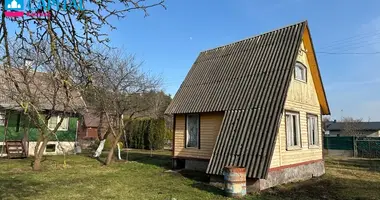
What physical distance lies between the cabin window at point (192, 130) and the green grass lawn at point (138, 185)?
4.70ft

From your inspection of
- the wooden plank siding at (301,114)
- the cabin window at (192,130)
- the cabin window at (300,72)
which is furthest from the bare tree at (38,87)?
the cabin window at (300,72)

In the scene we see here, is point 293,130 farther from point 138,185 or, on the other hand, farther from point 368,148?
point 368,148

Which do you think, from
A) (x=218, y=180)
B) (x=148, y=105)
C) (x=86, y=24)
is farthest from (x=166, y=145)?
(x=86, y=24)

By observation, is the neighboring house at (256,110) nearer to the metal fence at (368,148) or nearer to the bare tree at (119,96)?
the bare tree at (119,96)

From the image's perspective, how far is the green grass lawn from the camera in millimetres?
8891

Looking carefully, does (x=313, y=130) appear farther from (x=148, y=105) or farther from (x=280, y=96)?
(x=148, y=105)

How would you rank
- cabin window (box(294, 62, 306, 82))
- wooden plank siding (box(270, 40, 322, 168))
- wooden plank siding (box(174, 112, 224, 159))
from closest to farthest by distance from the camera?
wooden plank siding (box(270, 40, 322, 168)), wooden plank siding (box(174, 112, 224, 159)), cabin window (box(294, 62, 306, 82))

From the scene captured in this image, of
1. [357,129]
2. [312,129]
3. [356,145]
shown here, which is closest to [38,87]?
[312,129]

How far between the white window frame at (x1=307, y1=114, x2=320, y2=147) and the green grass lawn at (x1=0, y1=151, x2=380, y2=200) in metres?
1.68

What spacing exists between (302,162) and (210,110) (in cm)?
457

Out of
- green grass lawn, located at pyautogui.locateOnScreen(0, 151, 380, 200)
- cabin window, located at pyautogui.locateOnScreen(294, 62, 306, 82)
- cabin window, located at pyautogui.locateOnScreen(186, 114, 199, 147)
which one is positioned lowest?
green grass lawn, located at pyautogui.locateOnScreen(0, 151, 380, 200)

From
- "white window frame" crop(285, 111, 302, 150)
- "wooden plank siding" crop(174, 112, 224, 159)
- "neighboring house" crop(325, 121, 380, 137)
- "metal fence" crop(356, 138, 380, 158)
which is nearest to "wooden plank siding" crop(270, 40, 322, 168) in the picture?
"white window frame" crop(285, 111, 302, 150)

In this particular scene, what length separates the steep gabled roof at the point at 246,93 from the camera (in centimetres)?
995

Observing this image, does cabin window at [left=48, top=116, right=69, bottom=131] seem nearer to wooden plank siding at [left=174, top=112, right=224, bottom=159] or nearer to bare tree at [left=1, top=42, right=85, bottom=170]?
bare tree at [left=1, top=42, right=85, bottom=170]
